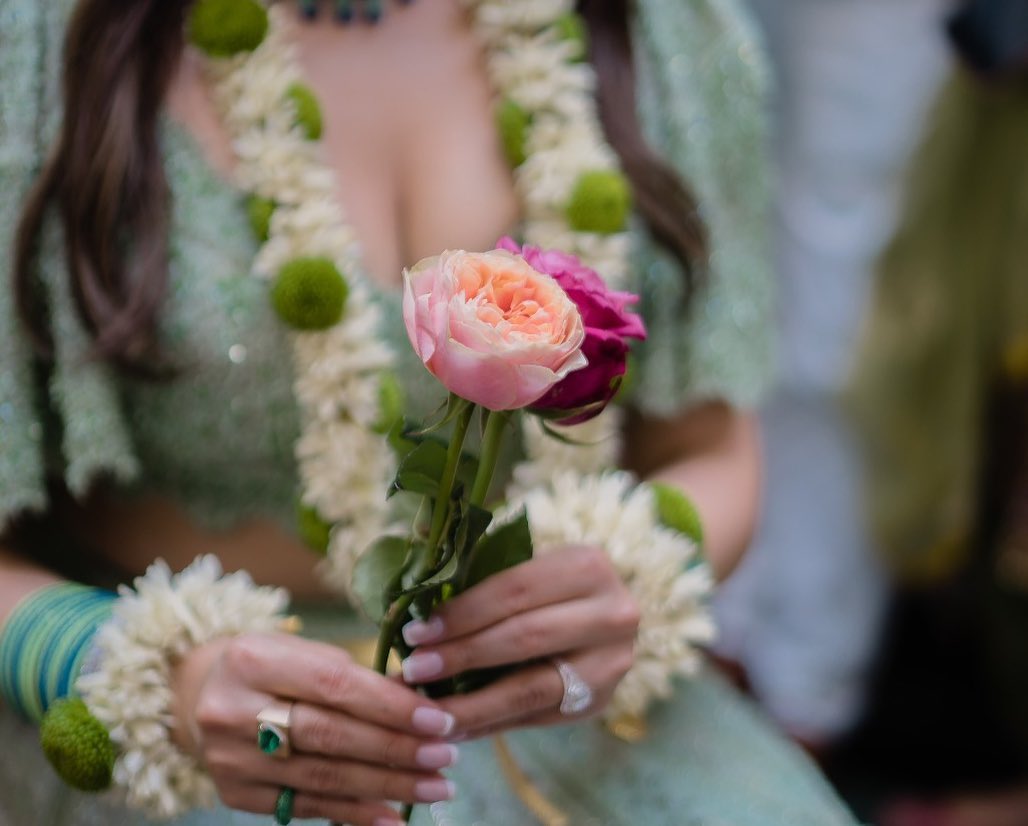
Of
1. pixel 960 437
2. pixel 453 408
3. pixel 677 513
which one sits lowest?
pixel 960 437

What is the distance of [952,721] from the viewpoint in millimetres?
1419

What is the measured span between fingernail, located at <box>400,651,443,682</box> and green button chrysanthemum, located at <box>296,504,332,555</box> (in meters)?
0.17

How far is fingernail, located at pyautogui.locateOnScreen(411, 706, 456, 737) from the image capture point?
0.49m

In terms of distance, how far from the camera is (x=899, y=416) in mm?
1352

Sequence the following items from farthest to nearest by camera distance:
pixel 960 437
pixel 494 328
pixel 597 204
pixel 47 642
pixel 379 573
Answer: pixel 960 437 → pixel 597 204 → pixel 47 642 → pixel 379 573 → pixel 494 328

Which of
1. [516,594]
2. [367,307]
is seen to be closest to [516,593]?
[516,594]

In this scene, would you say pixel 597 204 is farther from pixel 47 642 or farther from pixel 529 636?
pixel 47 642

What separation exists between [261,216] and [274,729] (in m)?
0.29

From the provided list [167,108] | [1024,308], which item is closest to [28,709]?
[167,108]

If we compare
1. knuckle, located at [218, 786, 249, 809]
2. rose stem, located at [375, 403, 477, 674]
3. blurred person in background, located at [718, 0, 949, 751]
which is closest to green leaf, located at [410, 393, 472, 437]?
rose stem, located at [375, 403, 477, 674]

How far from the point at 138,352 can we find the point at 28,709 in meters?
0.19

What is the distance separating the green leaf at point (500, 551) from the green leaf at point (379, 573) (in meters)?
0.03

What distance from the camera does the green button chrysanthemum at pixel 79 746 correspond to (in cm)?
52

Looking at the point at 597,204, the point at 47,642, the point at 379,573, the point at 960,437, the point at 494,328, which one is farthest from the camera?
the point at 960,437
